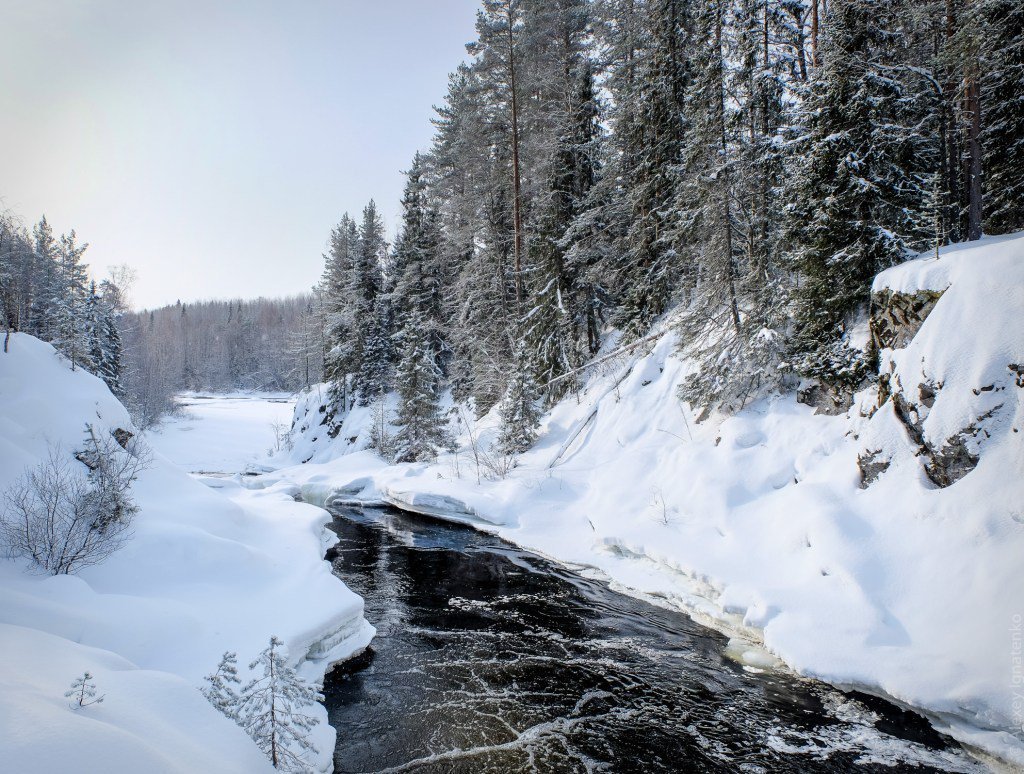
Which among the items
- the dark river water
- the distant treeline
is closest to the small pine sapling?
the dark river water

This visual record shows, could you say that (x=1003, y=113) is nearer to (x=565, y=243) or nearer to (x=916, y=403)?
(x=916, y=403)

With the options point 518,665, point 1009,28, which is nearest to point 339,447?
point 518,665

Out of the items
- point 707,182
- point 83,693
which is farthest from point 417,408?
point 83,693

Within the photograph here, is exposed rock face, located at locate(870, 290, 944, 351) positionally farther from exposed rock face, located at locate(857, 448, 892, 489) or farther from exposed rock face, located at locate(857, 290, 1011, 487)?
exposed rock face, located at locate(857, 448, 892, 489)

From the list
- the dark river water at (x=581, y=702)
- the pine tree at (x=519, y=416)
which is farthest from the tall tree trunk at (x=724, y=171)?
the dark river water at (x=581, y=702)

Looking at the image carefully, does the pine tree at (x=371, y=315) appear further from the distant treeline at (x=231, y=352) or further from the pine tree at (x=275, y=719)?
the distant treeline at (x=231, y=352)

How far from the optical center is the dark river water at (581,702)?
16.9 ft

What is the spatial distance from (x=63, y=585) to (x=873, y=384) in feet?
43.6

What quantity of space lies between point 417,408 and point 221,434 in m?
28.6

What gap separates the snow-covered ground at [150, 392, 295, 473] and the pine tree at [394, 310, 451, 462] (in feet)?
Result: 47.7

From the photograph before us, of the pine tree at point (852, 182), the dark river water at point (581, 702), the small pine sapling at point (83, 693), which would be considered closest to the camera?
the small pine sapling at point (83, 693)

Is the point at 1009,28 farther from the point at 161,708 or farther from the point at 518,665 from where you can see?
the point at 161,708

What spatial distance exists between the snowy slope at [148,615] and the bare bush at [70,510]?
0.21 m

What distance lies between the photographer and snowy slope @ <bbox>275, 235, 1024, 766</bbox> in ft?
18.1
